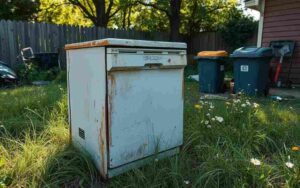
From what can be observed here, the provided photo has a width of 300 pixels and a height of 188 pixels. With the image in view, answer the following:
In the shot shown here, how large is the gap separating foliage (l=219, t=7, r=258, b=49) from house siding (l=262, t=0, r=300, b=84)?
3616mm

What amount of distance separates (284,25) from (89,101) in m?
6.22

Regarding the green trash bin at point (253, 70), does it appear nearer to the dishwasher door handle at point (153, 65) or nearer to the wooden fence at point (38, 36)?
the dishwasher door handle at point (153, 65)

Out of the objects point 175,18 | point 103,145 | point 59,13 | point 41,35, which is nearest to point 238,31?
point 175,18

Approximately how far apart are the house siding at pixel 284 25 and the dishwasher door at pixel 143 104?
17.7 ft

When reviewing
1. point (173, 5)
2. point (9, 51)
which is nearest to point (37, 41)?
point (9, 51)

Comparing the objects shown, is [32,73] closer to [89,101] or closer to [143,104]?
[89,101]

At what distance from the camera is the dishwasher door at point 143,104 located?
1.87 metres

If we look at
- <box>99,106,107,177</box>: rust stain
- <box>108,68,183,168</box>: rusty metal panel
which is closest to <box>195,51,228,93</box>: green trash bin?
<box>108,68,183,168</box>: rusty metal panel

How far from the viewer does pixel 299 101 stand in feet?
14.9

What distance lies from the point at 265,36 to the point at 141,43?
6144 millimetres

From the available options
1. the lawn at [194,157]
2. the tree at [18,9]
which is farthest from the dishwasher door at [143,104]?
the tree at [18,9]

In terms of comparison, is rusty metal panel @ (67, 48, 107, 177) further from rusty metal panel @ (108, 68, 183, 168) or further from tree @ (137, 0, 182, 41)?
tree @ (137, 0, 182, 41)

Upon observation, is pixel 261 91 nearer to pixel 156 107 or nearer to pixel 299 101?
pixel 299 101

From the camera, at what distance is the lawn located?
183 centimetres
